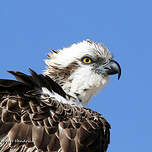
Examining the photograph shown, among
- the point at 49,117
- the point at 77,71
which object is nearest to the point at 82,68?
the point at 77,71

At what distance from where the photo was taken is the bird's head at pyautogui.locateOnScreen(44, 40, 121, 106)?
11781 millimetres

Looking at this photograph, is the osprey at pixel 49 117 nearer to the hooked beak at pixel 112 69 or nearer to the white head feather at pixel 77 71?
the white head feather at pixel 77 71

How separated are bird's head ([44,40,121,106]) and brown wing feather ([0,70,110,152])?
1218 mm

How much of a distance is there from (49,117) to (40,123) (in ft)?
0.77

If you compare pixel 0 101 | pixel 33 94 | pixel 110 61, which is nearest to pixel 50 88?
pixel 33 94

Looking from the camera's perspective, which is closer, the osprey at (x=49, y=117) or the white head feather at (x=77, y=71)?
the osprey at (x=49, y=117)

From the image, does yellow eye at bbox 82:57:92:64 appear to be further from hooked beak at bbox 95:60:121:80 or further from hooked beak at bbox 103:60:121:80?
hooked beak at bbox 103:60:121:80

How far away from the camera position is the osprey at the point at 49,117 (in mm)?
9664

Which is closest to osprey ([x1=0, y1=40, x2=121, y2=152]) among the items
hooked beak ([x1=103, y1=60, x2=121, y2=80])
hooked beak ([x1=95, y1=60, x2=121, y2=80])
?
hooked beak ([x1=95, y1=60, x2=121, y2=80])

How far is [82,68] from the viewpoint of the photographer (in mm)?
12102

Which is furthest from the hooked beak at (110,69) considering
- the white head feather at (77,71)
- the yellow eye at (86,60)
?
the yellow eye at (86,60)

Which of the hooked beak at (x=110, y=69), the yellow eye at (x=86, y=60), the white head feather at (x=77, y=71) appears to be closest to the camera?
the white head feather at (x=77, y=71)

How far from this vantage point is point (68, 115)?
33.4 ft

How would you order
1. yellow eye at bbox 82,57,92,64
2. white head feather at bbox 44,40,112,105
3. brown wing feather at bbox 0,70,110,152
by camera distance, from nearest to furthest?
brown wing feather at bbox 0,70,110,152, white head feather at bbox 44,40,112,105, yellow eye at bbox 82,57,92,64
